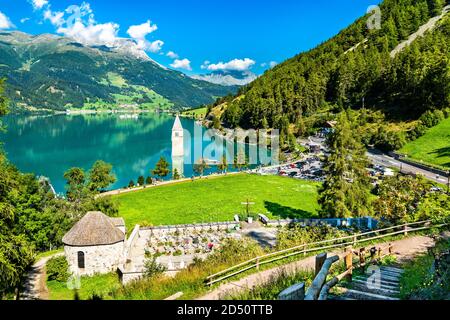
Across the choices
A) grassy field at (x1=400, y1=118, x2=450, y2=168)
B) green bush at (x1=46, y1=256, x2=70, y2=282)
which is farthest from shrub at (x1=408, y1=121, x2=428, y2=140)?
green bush at (x1=46, y1=256, x2=70, y2=282)

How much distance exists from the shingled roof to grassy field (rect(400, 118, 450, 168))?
53443 mm

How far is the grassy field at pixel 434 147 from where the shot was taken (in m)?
64.8

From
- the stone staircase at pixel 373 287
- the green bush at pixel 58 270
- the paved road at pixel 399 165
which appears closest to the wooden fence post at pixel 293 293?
the stone staircase at pixel 373 287

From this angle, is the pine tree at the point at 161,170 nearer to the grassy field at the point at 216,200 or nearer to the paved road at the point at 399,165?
the grassy field at the point at 216,200

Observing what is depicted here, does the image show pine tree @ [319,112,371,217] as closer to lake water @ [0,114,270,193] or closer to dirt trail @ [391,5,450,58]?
lake water @ [0,114,270,193]

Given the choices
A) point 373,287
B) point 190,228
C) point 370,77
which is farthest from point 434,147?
point 373,287

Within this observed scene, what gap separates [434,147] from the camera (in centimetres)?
6981

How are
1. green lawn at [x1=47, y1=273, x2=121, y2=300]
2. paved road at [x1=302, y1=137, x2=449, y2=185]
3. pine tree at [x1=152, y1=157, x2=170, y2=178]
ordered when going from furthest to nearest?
pine tree at [x1=152, y1=157, x2=170, y2=178] → paved road at [x1=302, y1=137, x2=449, y2=185] → green lawn at [x1=47, y1=273, x2=121, y2=300]

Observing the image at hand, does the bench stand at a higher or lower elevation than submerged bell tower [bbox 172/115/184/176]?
lower

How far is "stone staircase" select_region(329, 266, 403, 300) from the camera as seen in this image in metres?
10.1

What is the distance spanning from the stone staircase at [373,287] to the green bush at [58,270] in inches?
943

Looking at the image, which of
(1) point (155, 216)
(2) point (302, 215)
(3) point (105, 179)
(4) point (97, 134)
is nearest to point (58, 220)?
(1) point (155, 216)
